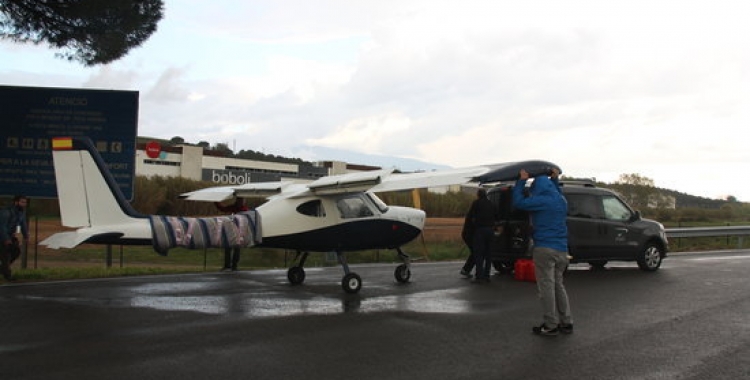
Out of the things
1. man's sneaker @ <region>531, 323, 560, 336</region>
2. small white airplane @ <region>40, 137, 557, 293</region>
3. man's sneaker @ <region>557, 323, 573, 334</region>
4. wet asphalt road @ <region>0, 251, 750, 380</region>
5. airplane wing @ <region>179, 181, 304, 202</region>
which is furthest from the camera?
airplane wing @ <region>179, 181, 304, 202</region>

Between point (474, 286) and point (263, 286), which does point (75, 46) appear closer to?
point (263, 286)

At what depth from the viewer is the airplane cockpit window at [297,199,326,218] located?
12.0 m

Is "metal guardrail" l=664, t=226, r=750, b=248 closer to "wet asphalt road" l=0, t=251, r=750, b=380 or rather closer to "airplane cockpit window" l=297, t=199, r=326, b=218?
"wet asphalt road" l=0, t=251, r=750, b=380

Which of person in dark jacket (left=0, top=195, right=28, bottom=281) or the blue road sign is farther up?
the blue road sign

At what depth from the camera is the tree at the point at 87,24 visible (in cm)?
1507

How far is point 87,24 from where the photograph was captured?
51.6 ft

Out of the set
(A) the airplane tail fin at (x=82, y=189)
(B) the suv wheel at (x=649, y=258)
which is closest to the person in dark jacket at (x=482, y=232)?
(B) the suv wheel at (x=649, y=258)

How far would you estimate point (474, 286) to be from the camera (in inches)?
497

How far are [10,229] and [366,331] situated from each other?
8.69 meters

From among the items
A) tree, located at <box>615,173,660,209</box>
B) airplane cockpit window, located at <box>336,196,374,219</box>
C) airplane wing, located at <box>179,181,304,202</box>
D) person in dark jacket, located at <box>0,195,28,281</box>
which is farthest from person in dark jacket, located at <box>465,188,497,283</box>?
tree, located at <box>615,173,660,209</box>

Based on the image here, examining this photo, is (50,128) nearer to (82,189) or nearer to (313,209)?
(82,189)

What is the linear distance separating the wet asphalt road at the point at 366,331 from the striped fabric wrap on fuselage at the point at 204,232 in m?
0.94

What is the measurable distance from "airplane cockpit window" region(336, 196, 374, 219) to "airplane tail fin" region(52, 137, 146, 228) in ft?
12.8

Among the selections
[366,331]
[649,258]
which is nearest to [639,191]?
[649,258]
